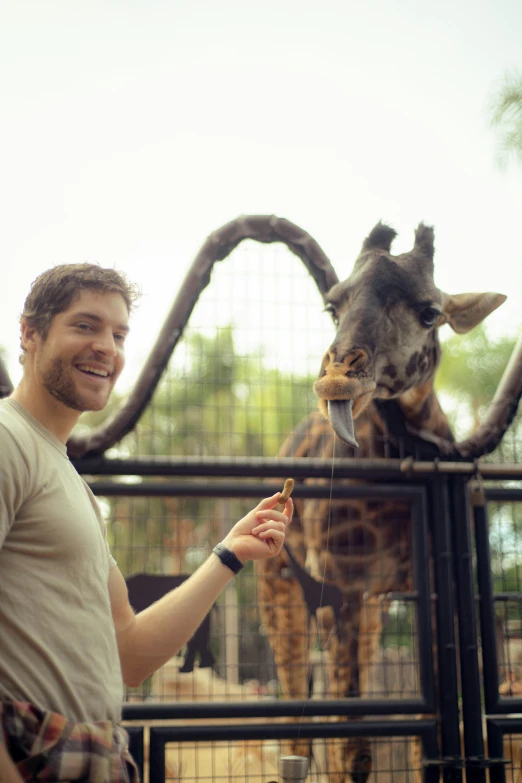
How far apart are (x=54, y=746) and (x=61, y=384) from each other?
2.63 ft

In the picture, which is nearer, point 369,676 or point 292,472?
point 292,472

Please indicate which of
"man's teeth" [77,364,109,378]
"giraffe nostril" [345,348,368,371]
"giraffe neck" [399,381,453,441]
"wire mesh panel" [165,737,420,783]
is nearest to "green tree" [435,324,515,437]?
"wire mesh panel" [165,737,420,783]

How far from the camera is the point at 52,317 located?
6.28 ft

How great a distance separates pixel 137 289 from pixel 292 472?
4.44ft

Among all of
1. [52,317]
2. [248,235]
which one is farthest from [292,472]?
[52,317]

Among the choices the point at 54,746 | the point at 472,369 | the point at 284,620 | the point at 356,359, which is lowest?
the point at 54,746

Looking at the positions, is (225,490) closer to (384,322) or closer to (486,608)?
(384,322)

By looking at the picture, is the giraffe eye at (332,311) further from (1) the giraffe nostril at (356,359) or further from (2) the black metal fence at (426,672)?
(2) the black metal fence at (426,672)

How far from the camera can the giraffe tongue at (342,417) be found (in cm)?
286

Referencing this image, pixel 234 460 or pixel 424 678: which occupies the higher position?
pixel 234 460

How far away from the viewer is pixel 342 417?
2.94 metres

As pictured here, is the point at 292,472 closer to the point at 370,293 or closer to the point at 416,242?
the point at 370,293

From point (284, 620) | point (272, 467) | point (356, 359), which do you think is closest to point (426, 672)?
point (272, 467)

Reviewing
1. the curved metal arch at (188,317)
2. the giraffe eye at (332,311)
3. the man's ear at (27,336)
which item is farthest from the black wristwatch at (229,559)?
the giraffe eye at (332,311)
